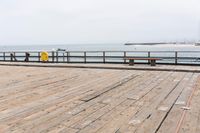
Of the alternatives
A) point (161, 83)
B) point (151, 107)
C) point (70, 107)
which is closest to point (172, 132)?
point (151, 107)

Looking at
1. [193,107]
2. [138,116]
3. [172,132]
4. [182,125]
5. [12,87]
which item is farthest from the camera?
[12,87]

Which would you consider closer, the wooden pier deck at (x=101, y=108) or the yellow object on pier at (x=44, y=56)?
the wooden pier deck at (x=101, y=108)

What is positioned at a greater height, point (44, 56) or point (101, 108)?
point (44, 56)

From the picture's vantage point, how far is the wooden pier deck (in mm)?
4426

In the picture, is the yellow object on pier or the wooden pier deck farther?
the yellow object on pier

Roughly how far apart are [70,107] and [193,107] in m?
2.51

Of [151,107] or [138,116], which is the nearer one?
[138,116]

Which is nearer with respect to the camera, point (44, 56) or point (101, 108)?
point (101, 108)

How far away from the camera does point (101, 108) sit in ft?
18.5

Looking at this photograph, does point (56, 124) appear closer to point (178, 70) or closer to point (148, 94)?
point (148, 94)

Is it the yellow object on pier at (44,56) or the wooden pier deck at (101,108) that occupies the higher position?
the yellow object on pier at (44,56)

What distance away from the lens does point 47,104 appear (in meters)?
6.04

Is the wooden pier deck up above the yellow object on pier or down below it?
below

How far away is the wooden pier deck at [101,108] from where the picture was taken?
14.5ft
